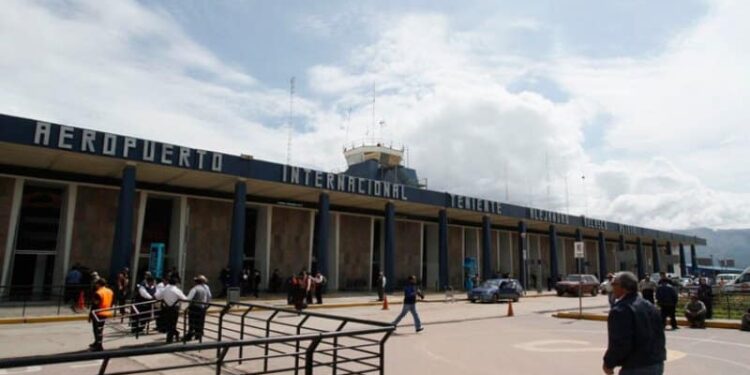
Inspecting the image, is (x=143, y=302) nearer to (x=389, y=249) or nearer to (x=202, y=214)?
(x=202, y=214)

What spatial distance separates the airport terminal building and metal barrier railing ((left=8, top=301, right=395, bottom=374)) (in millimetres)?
7514

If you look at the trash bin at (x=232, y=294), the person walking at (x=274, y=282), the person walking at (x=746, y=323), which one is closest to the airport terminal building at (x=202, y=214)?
the person walking at (x=274, y=282)

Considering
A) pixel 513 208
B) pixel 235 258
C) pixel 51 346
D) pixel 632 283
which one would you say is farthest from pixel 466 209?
pixel 632 283

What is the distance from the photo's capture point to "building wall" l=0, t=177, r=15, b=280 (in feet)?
72.8

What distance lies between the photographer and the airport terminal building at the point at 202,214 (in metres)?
21.8

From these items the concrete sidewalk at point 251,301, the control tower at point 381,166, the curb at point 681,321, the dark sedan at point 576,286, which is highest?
the control tower at point 381,166

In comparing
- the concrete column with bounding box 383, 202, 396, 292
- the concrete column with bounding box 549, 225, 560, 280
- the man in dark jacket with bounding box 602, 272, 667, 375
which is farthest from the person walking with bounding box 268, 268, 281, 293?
the man in dark jacket with bounding box 602, 272, 667, 375

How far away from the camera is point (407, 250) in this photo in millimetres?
40156

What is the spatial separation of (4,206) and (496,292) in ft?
80.0

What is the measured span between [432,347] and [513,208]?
30890 mm

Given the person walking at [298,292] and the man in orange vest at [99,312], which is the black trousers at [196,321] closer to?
the man in orange vest at [99,312]

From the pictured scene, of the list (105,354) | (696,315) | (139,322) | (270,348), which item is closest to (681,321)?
(696,315)

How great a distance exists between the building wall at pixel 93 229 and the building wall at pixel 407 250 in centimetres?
1994

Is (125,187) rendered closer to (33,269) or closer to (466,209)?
(33,269)
